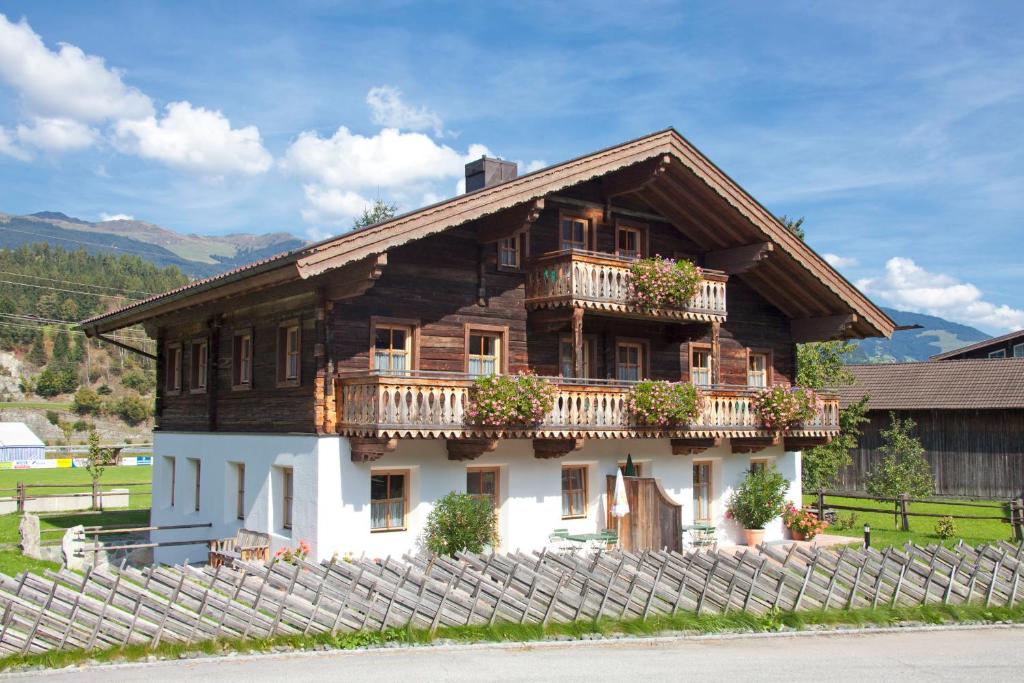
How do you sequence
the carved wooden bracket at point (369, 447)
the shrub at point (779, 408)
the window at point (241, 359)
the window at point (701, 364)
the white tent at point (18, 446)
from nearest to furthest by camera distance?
1. the carved wooden bracket at point (369, 447)
2. the window at point (241, 359)
3. the shrub at point (779, 408)
4. the window at point (701, 364)
5. the white tent at point (18, 446)

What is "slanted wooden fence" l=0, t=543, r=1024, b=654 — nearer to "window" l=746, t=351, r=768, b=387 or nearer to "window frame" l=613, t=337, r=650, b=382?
"window frame" l=613, t=337, r=650, b=382

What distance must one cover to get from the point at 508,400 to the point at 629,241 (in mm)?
7226

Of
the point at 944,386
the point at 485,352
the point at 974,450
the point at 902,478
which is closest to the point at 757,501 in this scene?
the point at 485,352

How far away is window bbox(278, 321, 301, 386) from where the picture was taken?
20.7 metres

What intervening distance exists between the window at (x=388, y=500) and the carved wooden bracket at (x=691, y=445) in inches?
277

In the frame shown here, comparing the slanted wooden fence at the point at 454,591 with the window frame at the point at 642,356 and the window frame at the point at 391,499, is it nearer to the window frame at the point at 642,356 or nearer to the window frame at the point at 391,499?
the window frame at the point at 391,499

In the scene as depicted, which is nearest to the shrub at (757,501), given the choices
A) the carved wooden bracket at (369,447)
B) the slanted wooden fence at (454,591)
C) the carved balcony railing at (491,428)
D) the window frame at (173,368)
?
the carved balcony railing at (491,428)

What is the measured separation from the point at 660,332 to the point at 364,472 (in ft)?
29.1

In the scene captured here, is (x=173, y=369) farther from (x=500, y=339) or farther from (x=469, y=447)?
(x=469, y=447)

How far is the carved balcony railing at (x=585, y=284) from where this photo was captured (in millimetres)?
21188

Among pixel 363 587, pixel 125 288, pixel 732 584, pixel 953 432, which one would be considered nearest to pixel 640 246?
pixel 732 584

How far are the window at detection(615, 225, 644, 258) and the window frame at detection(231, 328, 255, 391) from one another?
8.90 meters

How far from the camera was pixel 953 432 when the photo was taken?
41906 millimetres

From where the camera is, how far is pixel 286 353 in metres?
A: 21.1
